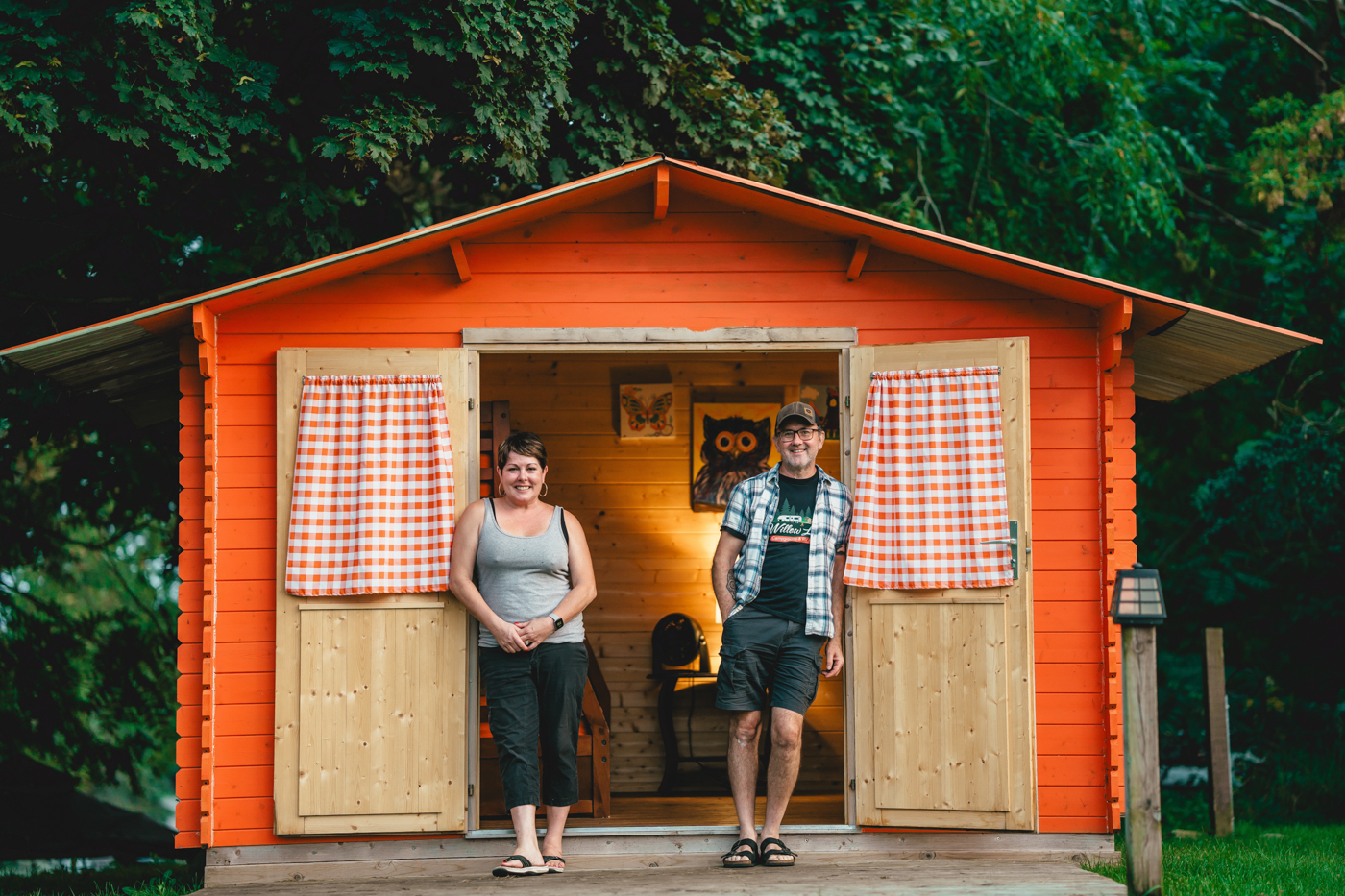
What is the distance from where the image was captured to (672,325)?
5.39 m

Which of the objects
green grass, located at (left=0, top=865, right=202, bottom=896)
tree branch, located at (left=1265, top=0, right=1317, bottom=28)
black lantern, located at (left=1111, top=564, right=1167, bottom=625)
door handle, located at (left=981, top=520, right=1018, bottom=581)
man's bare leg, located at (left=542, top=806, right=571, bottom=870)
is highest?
tree branch, located at (left=1265, top=0, right=1317, bottom=28)

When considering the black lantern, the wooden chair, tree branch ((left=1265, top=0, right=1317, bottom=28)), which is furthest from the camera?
tree branch ((left=1265, top=0, right=1317, bottom=28))

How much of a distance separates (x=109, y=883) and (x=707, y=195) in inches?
207

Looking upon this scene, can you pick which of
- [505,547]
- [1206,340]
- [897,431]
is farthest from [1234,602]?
[505,547]

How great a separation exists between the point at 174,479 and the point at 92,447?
68 cm

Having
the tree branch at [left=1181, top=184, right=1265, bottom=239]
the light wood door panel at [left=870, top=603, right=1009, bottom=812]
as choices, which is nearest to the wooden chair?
the light wood door panel at [left=870, top=603, right=1009, bottom=812]

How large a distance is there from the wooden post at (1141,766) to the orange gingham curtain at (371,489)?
281cm

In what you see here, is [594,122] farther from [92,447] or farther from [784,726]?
[784,726]

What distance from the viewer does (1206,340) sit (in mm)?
5594

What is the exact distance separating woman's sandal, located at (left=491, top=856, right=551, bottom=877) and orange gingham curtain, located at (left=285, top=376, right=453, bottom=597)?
3.93 feet

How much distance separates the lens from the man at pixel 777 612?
4.86 m

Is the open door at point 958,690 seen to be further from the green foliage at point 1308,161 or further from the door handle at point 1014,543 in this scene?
the green foliage at point 1308,161

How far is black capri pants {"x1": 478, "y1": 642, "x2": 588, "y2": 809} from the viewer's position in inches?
190

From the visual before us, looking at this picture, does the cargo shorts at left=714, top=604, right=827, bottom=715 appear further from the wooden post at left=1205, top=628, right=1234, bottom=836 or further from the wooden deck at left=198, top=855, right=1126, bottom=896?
the wooden post at left=1205, top=628, right=1234, bottom=836
